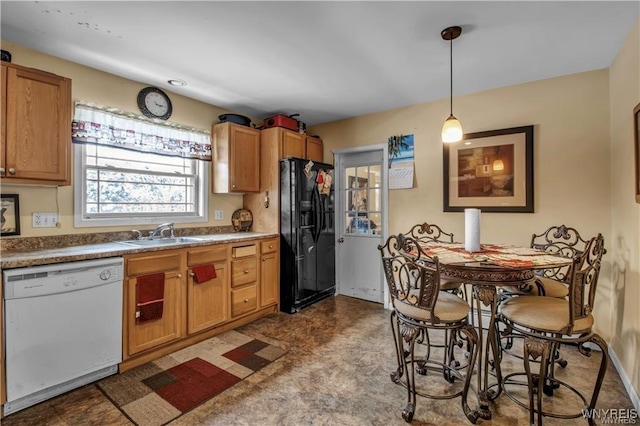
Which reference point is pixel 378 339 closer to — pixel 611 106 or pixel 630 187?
pixel 630 187

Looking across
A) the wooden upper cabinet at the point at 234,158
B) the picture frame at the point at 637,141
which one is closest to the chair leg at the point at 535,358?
A: the picture frame at the point at 637,141

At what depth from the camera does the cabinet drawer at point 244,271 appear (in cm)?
305

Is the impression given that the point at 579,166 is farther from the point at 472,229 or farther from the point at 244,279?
the point at 244,279

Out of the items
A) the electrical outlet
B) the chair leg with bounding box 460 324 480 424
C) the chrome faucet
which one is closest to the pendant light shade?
the chair leg with bounding box 460 324 480 424

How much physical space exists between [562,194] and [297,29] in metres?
2.72

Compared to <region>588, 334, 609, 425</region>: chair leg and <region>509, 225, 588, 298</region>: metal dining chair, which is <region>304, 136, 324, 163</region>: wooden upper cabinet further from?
<region>588, 334, 609, 425</region>: chair leg

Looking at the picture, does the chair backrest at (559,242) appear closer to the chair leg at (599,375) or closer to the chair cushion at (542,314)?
the chair cushion at (542,314)

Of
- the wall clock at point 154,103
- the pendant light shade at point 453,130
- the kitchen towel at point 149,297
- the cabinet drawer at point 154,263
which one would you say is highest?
the wall clock at point 154,103

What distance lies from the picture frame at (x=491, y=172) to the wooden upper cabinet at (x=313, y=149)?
1700mm

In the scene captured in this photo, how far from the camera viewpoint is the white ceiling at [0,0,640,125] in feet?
6.10

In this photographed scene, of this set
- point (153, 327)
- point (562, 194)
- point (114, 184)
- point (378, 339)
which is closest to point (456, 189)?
point (562, 194)

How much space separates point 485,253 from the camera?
7.00ft

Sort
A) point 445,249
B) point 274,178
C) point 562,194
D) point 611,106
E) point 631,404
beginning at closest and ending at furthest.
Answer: point 631,404 → point 445,249 → point 611,106 → point 562,194 → point 274,178

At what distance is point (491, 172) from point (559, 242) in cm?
89
